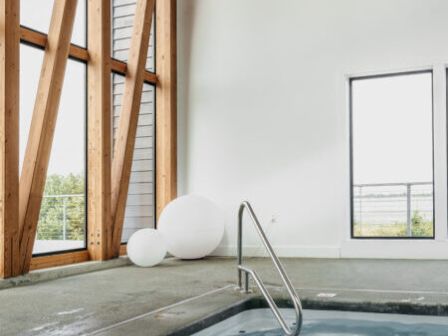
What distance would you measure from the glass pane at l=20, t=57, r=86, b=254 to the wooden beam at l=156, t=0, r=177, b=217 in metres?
1.33

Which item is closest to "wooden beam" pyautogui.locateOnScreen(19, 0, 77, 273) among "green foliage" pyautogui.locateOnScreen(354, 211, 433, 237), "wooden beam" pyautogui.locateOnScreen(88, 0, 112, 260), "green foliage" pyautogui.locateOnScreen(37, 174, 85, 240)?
"green foliage" pyautogui.locateOnScreen(37, 174, 85, 240)

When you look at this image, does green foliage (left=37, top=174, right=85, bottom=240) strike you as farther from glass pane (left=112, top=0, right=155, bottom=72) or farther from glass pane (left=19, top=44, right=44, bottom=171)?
glass pane (left=112, top=0, right=155, bottom=72)

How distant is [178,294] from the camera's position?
4.18 meters

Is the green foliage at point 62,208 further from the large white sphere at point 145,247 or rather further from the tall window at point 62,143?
the large white sphere at point 145,247

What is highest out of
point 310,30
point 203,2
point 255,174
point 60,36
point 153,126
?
point 203,2

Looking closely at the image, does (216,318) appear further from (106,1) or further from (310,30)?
(310,30)

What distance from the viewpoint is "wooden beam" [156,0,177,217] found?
716 cm

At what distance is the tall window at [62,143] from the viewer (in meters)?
5.29

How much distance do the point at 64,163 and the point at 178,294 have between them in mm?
2215

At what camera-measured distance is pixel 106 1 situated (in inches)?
237

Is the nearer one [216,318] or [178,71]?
[216,318]

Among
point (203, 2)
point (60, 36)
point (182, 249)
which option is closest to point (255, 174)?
point (182, 249)

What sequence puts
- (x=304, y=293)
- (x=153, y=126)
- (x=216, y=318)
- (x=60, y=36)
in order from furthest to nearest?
1. (x=153, y=126)
2. (x=60, y=36)
3. (x=304, y=293)
4. (x=216, y=318)

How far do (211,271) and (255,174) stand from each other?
5.82 feet
